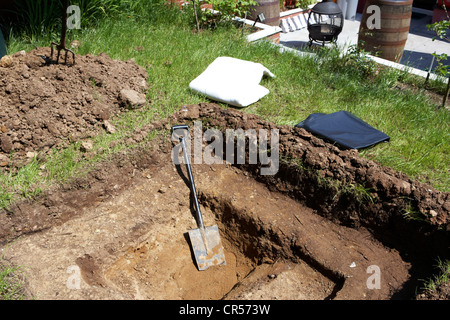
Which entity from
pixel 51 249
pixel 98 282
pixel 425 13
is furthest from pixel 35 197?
pixel 425 13

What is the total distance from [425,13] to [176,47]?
740 cm

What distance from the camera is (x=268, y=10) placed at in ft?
23.2

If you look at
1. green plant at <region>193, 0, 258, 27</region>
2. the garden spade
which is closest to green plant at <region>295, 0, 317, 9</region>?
green plant at <region>193, 0, 258, 27</region>

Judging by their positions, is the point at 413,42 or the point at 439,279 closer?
the point at 439,279

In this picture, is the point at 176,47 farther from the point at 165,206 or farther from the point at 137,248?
the point at 137,248

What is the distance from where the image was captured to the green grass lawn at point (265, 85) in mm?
3270

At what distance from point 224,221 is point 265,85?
1700 millimetres

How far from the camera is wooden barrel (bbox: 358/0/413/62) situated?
563 centimetres

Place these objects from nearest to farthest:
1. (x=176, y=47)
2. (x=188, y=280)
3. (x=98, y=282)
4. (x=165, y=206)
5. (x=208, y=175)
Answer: (x=98, y=282) < (x=188, y=280) < (x=165, y=206) < (x=208, y=175) < (x=176, y=47)

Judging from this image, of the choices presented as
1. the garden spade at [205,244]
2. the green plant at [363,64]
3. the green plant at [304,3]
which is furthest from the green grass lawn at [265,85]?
the green plant at [304,3]

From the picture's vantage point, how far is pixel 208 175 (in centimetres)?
352

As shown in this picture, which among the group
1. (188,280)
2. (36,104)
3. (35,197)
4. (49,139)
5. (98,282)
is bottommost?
(188,280)

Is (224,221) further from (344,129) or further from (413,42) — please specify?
(413,42)

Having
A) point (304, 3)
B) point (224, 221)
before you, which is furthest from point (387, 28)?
point (224, 221)
